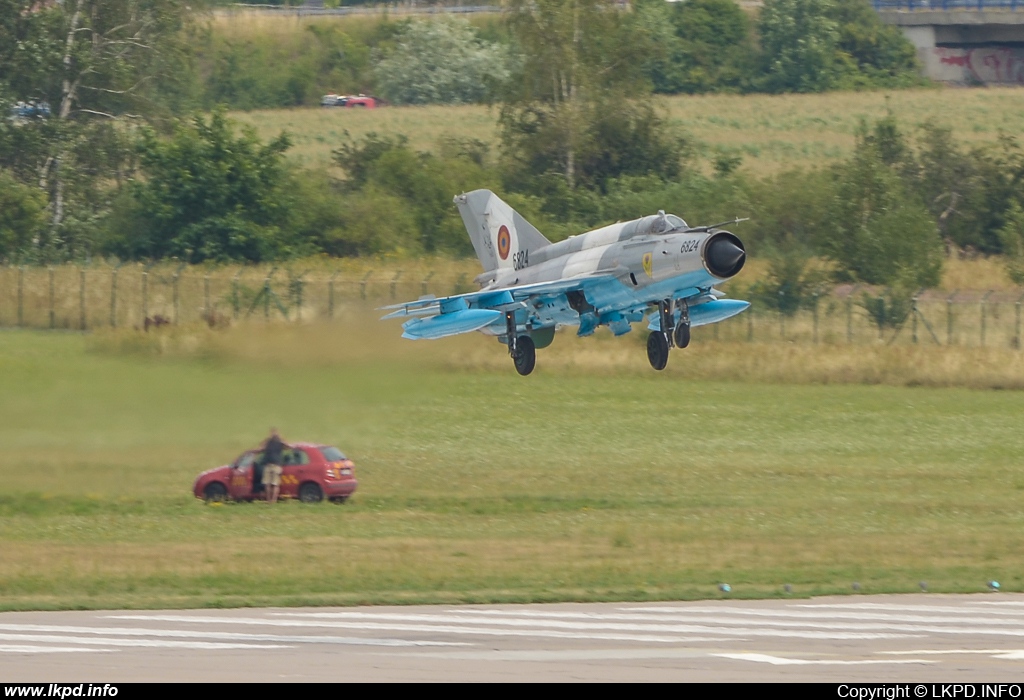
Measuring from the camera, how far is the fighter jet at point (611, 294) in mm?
25016

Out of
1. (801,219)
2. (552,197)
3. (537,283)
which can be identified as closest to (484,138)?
(552,197)

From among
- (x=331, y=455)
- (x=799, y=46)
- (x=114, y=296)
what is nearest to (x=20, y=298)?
(x=114, y=296)

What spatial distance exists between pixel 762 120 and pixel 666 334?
93.6m

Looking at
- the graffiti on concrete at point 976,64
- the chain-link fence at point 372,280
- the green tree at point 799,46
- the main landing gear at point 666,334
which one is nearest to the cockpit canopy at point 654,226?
the main landing gear at point 666,334

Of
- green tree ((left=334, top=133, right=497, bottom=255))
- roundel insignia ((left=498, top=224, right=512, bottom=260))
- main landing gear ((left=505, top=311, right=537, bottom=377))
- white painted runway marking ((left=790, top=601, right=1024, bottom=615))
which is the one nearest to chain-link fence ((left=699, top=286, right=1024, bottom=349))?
green tree ((left=334, top=133, right=497, bottom=255))

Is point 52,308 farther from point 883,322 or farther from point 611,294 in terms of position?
point 611,294

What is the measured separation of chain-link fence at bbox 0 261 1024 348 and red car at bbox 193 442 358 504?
1789cm

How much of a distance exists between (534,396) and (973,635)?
39034 millimetres

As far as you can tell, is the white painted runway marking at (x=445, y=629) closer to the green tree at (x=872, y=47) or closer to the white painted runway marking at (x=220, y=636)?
the white painted runway marking at (x=220, y=636)

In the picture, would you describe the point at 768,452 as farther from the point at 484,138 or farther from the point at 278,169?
the point at 484,138

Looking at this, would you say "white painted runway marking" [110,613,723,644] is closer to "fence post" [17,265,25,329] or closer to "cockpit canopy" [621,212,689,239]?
"cockpit canopy" [621,212,689,239]

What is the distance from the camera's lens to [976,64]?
125 metres

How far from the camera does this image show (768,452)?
53.1 meters

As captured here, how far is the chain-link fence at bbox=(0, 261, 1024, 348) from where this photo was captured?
61188mm
